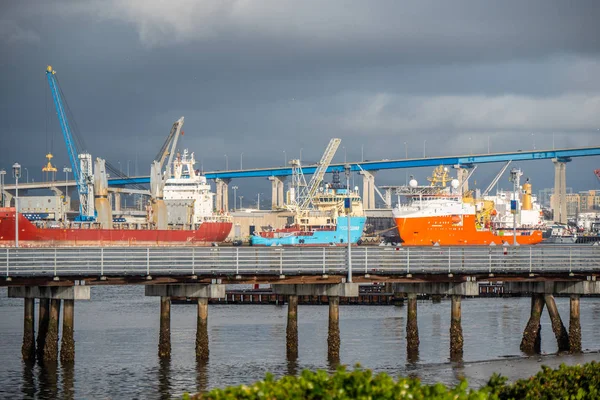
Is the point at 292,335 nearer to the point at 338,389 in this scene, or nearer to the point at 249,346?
the point at 249,346

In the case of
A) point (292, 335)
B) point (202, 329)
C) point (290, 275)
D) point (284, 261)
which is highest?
point (284, 261)

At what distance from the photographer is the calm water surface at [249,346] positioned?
125 feet

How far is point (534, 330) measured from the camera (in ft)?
158

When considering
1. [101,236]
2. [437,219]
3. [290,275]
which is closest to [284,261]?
[290,275]

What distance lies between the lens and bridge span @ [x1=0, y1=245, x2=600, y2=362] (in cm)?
4162

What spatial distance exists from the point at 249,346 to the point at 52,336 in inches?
547

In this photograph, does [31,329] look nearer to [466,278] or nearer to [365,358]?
[365,358]

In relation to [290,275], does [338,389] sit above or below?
below

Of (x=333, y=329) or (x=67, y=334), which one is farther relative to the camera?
(x=333, y=329)

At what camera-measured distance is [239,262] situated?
1737 inches

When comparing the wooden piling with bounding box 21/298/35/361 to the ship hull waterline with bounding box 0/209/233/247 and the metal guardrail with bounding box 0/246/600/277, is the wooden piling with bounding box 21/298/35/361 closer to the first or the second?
the metal guardrail with bounding box 0/246/600/277

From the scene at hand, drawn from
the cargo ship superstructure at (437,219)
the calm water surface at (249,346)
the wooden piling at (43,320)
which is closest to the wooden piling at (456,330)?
the calm water surface at (249,346)

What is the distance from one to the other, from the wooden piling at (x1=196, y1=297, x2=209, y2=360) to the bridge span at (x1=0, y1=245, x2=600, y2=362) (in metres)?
0.04

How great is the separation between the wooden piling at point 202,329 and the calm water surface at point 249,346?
0.56 meters
